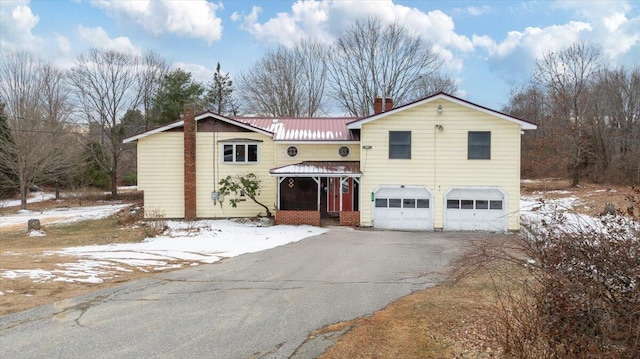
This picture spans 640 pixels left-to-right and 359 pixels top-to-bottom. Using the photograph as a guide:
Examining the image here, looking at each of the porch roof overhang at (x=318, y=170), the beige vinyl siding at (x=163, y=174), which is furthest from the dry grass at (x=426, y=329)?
the beige vinyl siding at (x=163, y=174)

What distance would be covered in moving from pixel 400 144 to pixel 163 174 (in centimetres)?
1165

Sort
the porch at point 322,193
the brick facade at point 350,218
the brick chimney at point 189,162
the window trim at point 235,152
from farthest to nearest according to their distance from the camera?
the window trim at point 235,152 → the brick chimney at point 189,162 → the porch at point 322,193 → the brick facade at point 350,218

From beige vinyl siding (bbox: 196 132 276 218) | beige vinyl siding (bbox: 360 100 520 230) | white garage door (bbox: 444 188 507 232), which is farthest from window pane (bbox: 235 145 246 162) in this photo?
white garage door (bbox: 444 188 507 232)

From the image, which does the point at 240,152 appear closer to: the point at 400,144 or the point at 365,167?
the point at 365,167

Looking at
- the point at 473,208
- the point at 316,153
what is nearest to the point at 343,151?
the point at 316,153

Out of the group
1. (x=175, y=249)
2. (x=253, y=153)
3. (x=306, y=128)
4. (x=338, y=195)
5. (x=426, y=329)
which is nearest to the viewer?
(x=426, y=329)

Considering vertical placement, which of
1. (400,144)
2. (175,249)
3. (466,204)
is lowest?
(175,249)

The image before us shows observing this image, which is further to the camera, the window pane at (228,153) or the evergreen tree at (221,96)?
the evergreen tree at (221,96)

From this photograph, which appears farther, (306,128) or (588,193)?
(588,193)

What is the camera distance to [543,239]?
16.1 feet

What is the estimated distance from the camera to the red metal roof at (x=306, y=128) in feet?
74.3

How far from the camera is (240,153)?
22750 mm

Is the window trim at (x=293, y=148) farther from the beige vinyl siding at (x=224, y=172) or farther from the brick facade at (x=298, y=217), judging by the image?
the brick facade at (x=298, y=217)

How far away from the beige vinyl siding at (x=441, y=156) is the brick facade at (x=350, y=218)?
330 millimetres
